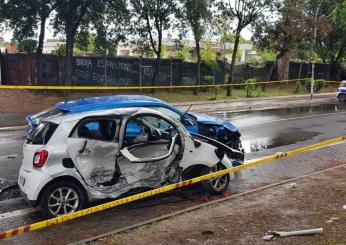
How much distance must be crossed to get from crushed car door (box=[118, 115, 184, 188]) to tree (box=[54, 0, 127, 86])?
14.2m

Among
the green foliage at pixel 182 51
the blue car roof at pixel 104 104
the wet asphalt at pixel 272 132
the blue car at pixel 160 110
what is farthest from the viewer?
the green foliage at pixel 182 51

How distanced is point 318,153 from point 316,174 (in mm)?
2461

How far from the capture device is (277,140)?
45.0 ft

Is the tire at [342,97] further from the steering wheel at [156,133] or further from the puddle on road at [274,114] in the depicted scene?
the steering wheel at [156,133]

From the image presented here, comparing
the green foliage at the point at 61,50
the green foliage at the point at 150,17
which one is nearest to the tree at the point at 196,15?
the green foliage at the point at 150,17

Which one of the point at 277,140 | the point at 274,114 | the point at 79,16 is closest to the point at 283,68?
the point at 274,114

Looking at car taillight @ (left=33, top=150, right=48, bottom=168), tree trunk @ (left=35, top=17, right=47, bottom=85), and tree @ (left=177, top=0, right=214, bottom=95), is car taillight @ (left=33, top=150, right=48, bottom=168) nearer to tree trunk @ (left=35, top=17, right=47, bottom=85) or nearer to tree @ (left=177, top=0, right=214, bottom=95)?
tree trunk @ (left=35, top=17, right=47, bottom=85)

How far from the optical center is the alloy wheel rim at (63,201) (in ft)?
21.3

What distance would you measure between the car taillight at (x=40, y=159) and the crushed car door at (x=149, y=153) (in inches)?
42.7

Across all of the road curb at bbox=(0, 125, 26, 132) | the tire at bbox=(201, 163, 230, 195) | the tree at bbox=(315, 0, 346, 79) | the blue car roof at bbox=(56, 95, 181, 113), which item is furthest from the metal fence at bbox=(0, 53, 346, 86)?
the tire at bbox=(201, 163, 230, 195)

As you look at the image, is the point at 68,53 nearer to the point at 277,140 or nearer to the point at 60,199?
the point at 277,140

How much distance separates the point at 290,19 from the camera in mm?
29047

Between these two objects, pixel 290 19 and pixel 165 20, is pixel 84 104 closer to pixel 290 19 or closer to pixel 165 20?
pixel 165 20

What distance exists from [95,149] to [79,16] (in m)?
16.1
